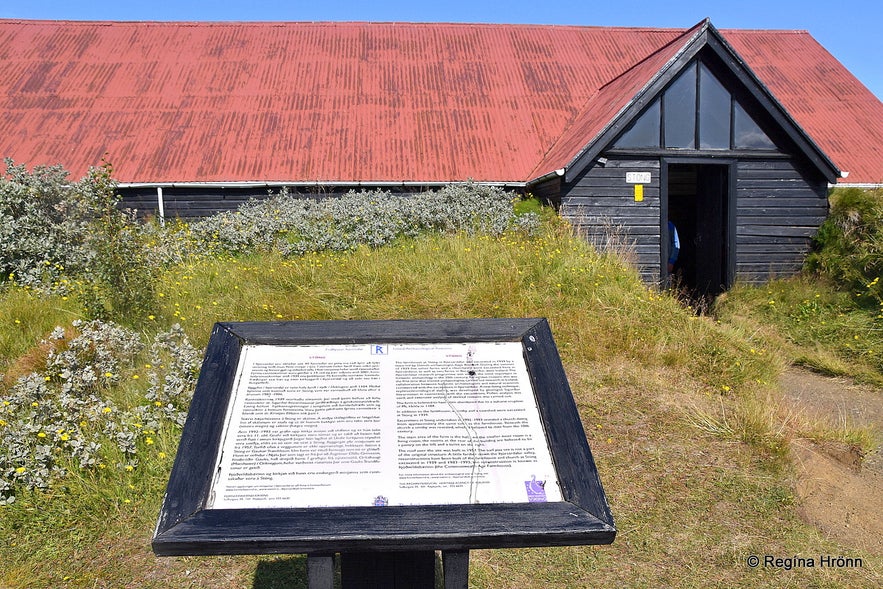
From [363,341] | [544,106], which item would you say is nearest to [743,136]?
[544,106]

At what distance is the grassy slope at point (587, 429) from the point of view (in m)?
3.82

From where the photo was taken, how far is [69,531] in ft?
13.1

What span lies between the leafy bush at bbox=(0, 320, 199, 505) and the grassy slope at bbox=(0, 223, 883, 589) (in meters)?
0.17

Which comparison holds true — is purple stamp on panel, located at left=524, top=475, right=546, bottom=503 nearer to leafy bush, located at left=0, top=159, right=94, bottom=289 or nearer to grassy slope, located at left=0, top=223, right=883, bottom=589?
grassy slope, located at left=0, top=223, right=883, bottom=589

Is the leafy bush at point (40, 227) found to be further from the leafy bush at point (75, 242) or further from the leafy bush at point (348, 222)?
the leafy bush at point (348, 222)

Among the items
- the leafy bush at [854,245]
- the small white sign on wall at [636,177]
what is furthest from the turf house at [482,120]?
the leafy bush at [854,245]

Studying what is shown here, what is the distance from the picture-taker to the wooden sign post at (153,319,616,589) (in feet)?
7.34

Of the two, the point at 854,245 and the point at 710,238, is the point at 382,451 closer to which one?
the point at 854,245

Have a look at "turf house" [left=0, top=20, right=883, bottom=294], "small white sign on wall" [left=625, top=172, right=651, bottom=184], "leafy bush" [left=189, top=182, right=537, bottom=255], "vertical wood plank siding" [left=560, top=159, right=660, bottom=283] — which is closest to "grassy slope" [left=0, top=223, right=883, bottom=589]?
"leafy bush" [left=189, top=182, right=537, bottom=255]

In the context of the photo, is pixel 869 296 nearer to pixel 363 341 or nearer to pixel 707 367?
pixel 707 367

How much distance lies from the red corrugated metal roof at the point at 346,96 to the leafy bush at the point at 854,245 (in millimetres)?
2893

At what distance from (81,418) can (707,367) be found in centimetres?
575

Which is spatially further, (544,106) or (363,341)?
(544,106)

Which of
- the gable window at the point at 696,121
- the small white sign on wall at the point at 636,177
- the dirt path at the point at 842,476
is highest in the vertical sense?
the gable window at the point at 696,121
